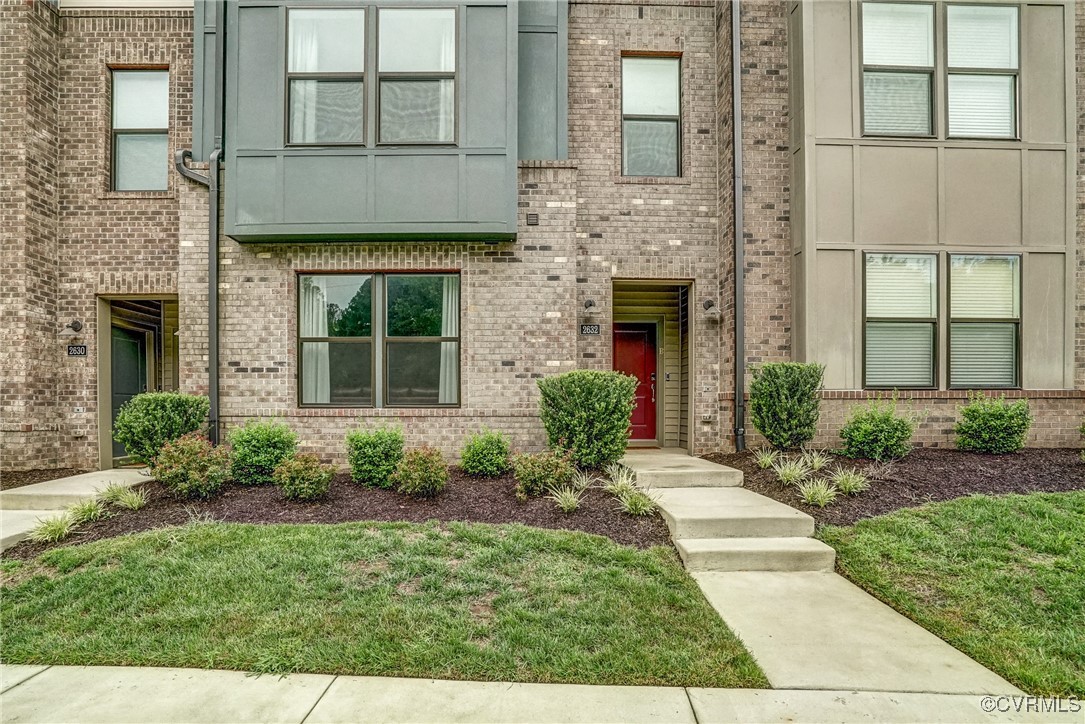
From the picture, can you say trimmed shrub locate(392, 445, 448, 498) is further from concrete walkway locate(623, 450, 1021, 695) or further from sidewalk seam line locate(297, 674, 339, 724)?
sidewalk seam line locate(297, 674, 339, 724)

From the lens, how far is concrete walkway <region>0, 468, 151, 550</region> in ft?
17.0

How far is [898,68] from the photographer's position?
7.26 meters

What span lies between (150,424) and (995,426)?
33.3 feet

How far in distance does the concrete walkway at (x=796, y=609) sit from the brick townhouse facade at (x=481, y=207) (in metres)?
2.81

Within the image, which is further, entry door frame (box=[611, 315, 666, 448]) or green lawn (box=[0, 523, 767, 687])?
entry door frame (box=[611, 315, 666, 448])

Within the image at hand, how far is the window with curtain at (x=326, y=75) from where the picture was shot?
704 cm

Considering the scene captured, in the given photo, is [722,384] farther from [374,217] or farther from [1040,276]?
[374,217]

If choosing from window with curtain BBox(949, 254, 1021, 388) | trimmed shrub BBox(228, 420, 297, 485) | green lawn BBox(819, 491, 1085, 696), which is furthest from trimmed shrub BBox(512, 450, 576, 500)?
window with curtain BBox(949, 254, 1021, 388)

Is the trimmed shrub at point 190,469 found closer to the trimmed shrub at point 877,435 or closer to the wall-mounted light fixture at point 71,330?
the wall-mounted light fixture at point 71,330

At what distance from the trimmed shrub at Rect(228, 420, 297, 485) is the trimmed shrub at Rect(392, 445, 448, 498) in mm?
1471

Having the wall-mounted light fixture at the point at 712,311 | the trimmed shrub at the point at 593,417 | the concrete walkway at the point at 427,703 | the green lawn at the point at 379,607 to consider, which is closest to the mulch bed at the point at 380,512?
the green lawn at the point at 379,607

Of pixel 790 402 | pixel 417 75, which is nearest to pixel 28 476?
pixel 417 75

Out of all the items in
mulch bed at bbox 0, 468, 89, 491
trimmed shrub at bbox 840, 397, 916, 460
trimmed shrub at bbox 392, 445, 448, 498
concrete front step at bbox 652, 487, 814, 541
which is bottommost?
mulch bed at bbox 0, 468, 89, 491

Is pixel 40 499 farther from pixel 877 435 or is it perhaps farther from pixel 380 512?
pixel 877 435
